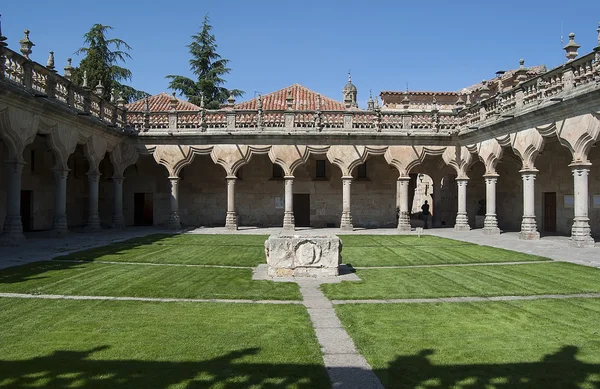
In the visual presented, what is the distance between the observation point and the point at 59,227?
59.3 ft

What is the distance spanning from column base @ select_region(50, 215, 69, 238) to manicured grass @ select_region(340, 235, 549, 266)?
1114cm

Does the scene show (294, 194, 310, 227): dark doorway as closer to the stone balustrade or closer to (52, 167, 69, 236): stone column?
the stone balustrade

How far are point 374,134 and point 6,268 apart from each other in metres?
16.9

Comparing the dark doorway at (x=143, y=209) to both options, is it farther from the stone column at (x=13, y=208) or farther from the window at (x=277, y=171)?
the stone column at (x=13, y=208)

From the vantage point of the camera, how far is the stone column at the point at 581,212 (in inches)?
582

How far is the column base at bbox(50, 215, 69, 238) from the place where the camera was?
17938mm

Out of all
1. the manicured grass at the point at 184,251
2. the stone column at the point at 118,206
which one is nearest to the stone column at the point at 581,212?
the manicured grass at the point at 184,251

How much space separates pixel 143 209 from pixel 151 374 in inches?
924

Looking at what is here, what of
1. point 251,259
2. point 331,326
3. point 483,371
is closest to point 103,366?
point 331,326

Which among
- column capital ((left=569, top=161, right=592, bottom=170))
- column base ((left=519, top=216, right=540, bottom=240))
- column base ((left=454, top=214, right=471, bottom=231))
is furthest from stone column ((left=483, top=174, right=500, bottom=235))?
column capital ((left=569, top=161, right=592, bottom=170))

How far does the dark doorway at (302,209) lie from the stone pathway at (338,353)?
1895 cm

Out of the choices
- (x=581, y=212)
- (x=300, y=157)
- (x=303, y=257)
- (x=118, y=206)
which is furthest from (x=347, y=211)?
(x=303, y=257)

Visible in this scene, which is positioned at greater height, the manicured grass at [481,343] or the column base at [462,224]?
the column base at [462,224]

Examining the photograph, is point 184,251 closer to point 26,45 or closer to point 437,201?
point 26,45
